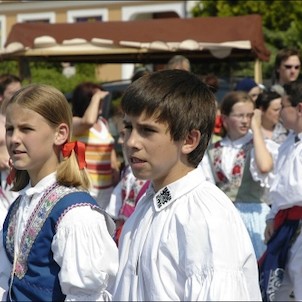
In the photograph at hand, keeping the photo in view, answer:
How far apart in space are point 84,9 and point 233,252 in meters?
25.1

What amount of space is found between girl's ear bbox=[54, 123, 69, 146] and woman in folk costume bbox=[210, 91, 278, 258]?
281 centimetres

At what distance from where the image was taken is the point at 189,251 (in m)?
2.59

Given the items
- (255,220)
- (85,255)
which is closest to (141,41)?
(255,220)

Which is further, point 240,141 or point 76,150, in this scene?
point 240,141

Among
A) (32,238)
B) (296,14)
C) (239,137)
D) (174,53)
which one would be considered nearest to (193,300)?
(32,238)

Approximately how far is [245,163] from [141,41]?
163 inches

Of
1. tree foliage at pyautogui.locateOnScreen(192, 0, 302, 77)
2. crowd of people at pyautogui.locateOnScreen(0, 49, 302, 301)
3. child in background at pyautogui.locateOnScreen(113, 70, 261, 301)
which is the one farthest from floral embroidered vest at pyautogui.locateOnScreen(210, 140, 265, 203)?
tree foliage at pyautogui.locateOnScreen(192, 0, 302, 77)

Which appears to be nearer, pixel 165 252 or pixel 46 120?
pixel 165 252

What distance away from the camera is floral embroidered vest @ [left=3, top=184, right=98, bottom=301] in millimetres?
3111

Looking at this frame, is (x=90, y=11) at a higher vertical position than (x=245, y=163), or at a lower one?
lower

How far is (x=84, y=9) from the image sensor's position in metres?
27.1

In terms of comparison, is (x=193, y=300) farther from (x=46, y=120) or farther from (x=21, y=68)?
(x=21, y=68)

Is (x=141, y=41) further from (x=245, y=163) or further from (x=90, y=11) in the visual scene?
(x=90, y=11)

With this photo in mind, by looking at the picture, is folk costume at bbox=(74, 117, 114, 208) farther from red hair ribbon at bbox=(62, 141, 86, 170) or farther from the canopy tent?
red hair ribbon at bbox=(62, 141, 86, 170)
